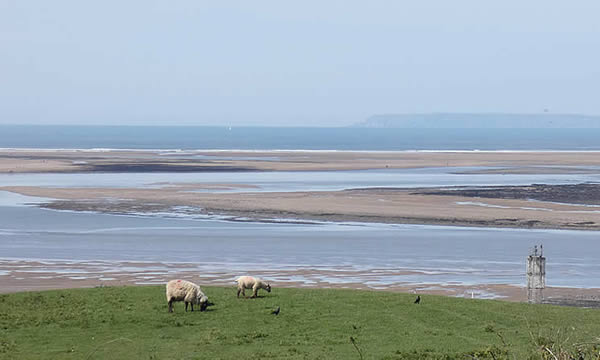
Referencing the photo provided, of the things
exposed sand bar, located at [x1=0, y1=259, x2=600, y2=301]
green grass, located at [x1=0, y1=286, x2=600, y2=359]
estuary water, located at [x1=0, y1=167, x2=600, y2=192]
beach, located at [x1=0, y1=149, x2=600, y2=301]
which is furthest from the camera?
estuary water, located at [x1=0, y1=167, x2=600, y2=192]

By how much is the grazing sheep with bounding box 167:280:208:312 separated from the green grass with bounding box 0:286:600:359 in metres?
0.26

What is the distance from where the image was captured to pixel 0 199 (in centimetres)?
5922

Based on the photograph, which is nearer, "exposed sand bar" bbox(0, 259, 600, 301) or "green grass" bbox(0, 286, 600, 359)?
"green grass" bbox(0, 286, 600, 359)

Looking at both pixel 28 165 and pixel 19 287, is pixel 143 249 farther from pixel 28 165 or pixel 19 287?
pixel 28 165

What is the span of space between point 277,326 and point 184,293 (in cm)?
213

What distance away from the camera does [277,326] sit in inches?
704

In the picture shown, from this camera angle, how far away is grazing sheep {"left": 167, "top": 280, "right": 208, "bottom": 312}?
61.3 ft

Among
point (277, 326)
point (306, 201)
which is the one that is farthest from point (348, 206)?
point (277, 326)

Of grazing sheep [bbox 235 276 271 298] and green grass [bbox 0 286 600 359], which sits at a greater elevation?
grazing sheep [bbox 235 276 271 298]

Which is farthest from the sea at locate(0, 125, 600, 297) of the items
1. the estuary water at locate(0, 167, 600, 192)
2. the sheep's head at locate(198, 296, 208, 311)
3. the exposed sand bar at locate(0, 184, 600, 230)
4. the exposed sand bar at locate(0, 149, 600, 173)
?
the exposed sand bar at locate(0, 149, 600, 173)

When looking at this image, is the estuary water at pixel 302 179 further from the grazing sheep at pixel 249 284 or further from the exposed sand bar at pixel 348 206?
the grazing sheep at pixel 249 284

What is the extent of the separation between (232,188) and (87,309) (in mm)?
48155

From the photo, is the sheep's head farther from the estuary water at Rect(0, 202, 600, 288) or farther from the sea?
the estuary water at Rect(0, 202, 600, 288)

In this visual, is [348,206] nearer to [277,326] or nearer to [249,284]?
[249,284]
